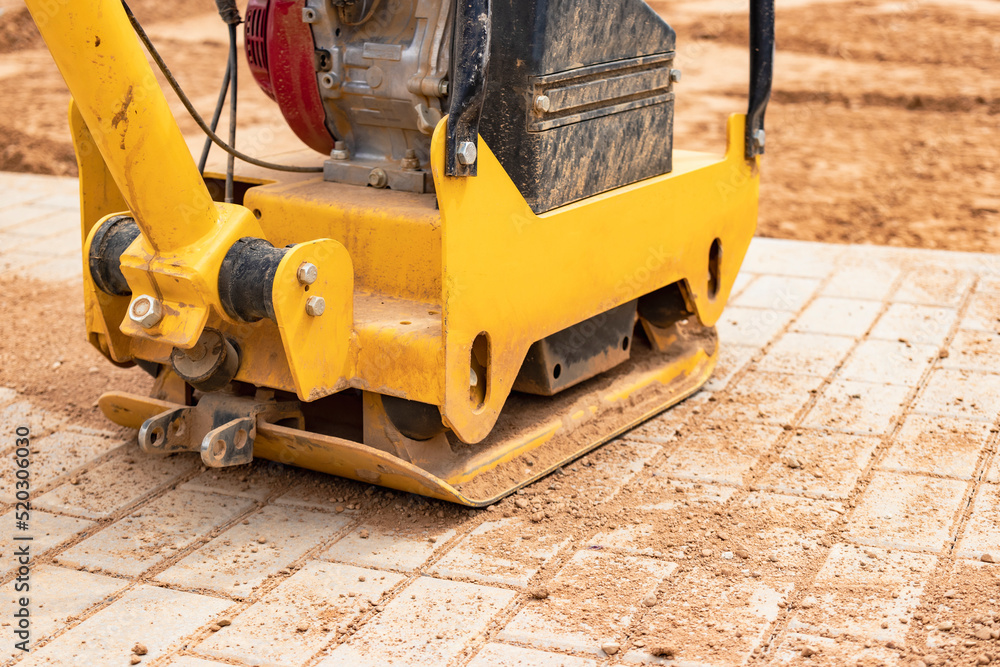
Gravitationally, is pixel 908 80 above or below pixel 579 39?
below

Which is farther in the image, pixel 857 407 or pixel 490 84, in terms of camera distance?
pixel 857 407

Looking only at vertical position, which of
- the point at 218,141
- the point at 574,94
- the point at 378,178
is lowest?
the point at 378,178

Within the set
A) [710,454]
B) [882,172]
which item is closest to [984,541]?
[710,454]

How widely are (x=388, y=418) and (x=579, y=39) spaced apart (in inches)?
49.7

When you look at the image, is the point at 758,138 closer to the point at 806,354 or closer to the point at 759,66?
the point at 759,66

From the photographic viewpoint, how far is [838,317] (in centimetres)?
499

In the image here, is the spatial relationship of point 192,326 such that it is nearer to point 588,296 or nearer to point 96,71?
point 96,71

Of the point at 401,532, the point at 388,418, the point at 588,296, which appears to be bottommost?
the point at 401,532

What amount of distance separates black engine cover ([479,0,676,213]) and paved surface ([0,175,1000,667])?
934 millimetres

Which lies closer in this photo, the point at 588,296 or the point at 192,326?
the point at 192,326

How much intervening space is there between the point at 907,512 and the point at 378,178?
188 centimetres

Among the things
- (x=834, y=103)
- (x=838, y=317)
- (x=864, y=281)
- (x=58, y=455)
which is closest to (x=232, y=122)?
(x=58, y=455)

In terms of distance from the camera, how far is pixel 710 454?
12.3 ft

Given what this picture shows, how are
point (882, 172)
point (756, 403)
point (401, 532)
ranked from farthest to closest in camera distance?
point (882, 172), point (756, 403), point (401, 532)
